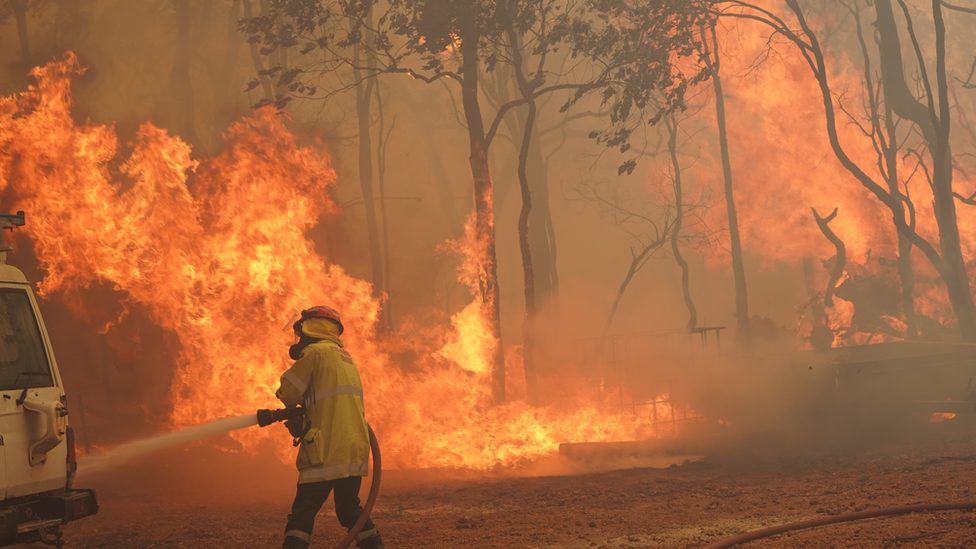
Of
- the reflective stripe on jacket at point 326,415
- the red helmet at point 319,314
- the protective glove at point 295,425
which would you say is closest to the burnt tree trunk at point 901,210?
the red helmet at point 319,314

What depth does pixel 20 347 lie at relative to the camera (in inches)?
196

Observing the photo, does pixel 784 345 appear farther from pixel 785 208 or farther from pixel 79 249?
pixel 79 249

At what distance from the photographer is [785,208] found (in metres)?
31.3

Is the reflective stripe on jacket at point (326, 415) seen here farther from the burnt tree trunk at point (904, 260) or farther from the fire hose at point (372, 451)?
the burnt tree trunk at point (904, 260)

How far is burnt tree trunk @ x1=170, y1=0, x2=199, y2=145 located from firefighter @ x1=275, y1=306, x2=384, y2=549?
2082 cm

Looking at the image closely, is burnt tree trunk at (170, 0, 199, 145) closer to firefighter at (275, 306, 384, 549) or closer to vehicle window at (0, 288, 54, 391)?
vehicle window at (0, 288, 54, 391)

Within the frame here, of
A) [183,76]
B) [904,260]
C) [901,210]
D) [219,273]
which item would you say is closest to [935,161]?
[901,210]

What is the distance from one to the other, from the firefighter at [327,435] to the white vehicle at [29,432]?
1.51 metres

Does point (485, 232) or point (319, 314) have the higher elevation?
point (485, 232)

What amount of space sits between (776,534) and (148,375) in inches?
689

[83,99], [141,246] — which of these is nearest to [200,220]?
[141,246]

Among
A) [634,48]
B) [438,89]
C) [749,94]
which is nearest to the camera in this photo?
[634,48]

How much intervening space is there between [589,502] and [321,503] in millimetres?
3910

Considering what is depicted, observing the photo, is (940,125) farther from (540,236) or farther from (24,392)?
(24,392)
